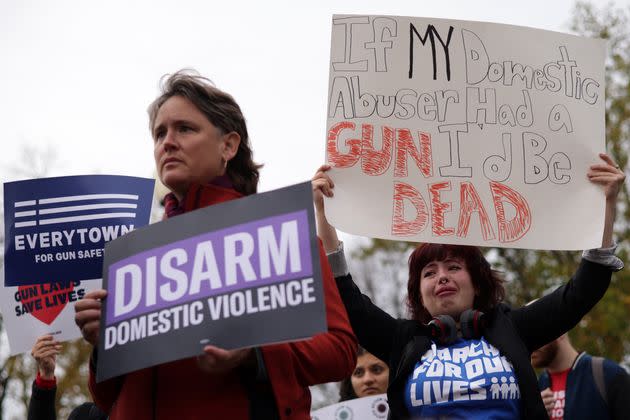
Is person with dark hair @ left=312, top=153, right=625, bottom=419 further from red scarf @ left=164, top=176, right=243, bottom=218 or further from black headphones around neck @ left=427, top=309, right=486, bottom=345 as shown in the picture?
red scarf @ left=164, top=176, right=243, bottom=218

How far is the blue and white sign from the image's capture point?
13.4 feet

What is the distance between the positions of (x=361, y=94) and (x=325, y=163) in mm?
387

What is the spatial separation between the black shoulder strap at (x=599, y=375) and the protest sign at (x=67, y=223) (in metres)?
2.53

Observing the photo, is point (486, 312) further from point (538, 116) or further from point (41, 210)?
point (41, 210)

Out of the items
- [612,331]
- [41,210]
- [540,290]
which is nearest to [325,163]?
[41,210]

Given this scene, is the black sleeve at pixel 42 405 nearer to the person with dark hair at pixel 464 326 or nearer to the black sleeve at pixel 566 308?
the person with dark hair at pixel 464 326

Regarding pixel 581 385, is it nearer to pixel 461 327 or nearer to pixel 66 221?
pixel 461 327

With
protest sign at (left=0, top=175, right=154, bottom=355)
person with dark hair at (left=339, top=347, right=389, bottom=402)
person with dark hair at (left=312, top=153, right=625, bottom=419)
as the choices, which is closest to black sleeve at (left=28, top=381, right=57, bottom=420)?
protest sign at (left=0, top=175, right=154, bottom=355)

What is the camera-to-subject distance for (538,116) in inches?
180

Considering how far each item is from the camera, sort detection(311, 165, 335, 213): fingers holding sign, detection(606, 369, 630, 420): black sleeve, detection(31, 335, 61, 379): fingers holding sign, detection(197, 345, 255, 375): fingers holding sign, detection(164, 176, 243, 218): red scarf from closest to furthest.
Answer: detection(197, 345, 255, 375): fingers holding sign
detection(164, 176, 243, 218): red scarf
detection(311, 165, 335, 213): fingers holding sign
detection(31, 335, 61, 379): fingers holding sign
detection(606, 369, 630, 420): black sleeve

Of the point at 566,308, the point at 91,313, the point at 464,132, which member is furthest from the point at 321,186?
the point at 91,313

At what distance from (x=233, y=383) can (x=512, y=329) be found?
1572 mm

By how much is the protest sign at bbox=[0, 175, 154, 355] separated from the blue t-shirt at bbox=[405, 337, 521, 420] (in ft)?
4.56

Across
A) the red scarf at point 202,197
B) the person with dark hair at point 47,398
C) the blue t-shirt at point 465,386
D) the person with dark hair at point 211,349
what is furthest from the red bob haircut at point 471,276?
the person with dark hair at point 47,398
